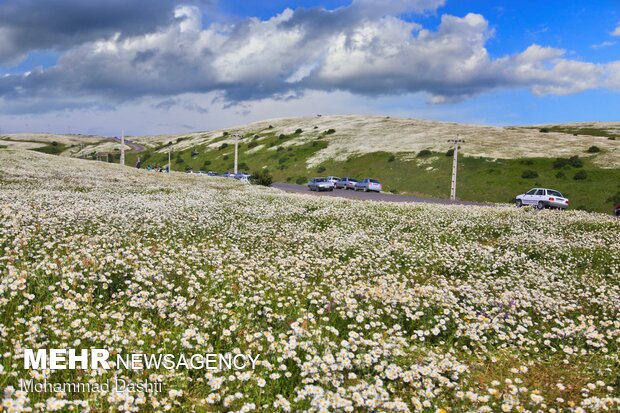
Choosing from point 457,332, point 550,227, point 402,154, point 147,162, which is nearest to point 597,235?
point 550,227

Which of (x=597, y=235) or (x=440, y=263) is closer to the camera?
(x=440, y=263)

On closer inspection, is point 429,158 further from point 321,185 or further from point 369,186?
point 321,185

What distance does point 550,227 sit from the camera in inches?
892

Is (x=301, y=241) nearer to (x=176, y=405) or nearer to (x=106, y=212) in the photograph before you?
(x=106, y=212)

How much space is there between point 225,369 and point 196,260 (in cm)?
535

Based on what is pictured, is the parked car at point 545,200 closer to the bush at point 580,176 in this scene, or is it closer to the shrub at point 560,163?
the bush at point 580,176

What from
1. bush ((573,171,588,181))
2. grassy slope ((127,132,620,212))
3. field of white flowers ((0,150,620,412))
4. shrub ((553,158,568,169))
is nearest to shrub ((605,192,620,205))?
grassy slope ((127,132,620,212))

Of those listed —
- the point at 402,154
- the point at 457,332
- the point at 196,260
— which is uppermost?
the point at 402,154

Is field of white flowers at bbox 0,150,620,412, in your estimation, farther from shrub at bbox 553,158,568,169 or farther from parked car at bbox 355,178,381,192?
shrub at bbox 553,158,568,169

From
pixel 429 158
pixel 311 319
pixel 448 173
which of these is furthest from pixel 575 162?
pixel 311 319

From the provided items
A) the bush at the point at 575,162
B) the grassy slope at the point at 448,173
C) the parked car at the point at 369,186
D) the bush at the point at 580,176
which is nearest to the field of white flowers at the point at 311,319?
the parked car at the point at 369,186

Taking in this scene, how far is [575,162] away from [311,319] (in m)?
81.5

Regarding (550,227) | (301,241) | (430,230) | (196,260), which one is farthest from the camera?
(550,227)

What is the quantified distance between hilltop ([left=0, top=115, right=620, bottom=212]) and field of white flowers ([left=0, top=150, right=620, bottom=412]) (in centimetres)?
5524
